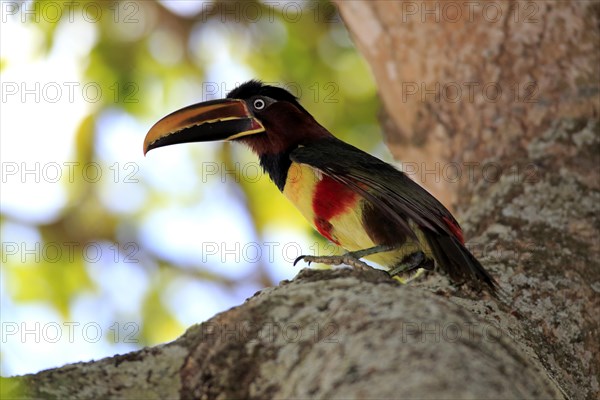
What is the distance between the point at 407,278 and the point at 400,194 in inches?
20.3

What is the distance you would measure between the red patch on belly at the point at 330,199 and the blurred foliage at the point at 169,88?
2.86m

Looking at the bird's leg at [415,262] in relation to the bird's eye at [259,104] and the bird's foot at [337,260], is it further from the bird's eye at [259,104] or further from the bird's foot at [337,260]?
the bird's eye at [259,104]

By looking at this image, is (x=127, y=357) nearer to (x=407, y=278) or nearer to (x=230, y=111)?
(x=407, y=278)

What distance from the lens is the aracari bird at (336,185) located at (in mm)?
3641

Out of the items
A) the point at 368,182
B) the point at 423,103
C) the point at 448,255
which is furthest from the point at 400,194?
the point at 423,103

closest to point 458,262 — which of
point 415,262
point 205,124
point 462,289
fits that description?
point 462,289

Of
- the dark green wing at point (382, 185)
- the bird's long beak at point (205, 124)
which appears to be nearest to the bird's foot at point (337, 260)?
the dark green wing at point (382, 185)

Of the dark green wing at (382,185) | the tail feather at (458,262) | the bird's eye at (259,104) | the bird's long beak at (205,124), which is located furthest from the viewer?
the bird's eye at (259,104)

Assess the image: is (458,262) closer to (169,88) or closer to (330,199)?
(330,199)

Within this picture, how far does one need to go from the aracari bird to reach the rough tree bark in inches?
8.9

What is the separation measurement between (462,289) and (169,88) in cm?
444

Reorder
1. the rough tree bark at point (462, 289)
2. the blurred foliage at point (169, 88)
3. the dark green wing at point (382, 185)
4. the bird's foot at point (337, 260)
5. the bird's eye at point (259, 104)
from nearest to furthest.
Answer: the rough tree bark at point (462, 289) → the bird's foot at point (337, 260) → the dark green wing at point (382, 185) → the bird's eye at point (259, 104) → the blurred foliage at point (169, 88)

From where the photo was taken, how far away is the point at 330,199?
402cm

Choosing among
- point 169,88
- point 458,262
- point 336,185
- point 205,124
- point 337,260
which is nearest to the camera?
point 458,262
